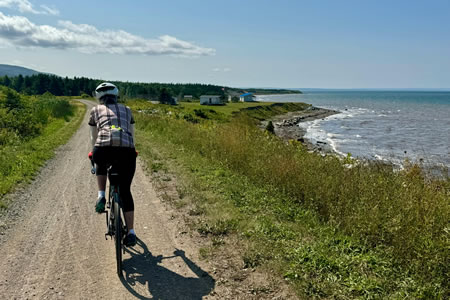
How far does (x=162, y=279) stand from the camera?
450cm

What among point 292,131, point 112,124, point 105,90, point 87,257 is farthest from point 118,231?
point 292,131

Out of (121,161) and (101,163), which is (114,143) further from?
(101,163)

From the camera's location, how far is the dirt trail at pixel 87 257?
4.23m

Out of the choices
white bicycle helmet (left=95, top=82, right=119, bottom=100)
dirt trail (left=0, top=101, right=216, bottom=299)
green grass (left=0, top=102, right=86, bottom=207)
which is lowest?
dirt trail (left=0, top=101, right=216, bottom=299)

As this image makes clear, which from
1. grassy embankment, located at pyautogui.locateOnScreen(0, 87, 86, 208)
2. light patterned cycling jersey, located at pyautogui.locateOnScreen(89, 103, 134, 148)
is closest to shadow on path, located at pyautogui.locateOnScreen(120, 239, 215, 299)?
light patterned cycling jersey, located at pyautogui.locateOnScreen(89, 103, 134, 148)

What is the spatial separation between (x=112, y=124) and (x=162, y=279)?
2.17 meters

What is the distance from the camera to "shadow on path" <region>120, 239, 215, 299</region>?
4.17 m

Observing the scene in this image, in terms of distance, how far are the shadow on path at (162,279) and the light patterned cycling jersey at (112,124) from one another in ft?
5.77

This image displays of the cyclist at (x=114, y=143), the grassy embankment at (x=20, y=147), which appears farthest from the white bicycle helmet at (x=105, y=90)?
the grassy embankment at (x=20, y=147)

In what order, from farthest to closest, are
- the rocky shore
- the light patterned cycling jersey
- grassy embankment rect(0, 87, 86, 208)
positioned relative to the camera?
the rocky shore
grassy embankment rect(0, 87, 86, 208)
the light patterned cycling jersey

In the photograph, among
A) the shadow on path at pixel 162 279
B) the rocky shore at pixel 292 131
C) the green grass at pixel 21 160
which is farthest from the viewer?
the rocky shore at pixel 292 131

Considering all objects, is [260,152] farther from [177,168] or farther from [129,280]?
[129,280]

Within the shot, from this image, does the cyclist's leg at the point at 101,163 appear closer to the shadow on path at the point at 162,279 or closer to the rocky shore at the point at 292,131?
the shadow on path at the point at 162,279

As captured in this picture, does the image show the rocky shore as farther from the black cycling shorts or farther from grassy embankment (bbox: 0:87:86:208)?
the black cycling shorts
